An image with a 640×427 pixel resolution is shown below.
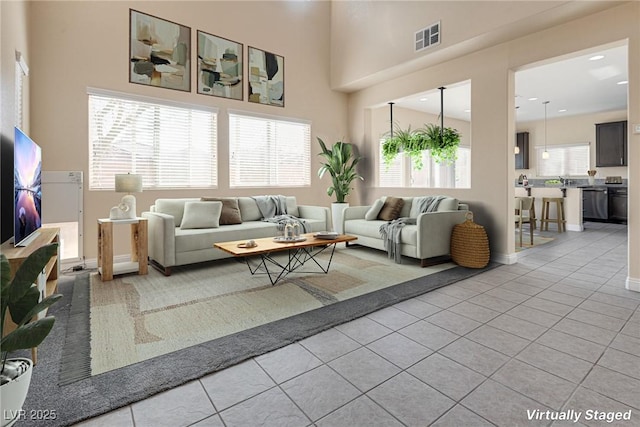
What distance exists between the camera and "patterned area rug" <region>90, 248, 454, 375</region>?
7.07 ft

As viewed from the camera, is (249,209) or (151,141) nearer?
(151,141)

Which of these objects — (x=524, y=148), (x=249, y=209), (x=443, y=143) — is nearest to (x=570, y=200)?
(x=524, y=148)

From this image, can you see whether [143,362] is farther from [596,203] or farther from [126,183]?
[596,203]

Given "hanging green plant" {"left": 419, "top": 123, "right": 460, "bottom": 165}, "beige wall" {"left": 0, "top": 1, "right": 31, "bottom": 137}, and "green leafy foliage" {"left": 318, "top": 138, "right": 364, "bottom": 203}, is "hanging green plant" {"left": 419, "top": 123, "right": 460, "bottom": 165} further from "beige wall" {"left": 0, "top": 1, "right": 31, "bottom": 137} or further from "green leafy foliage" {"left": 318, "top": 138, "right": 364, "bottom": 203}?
"beige wall" {"left": 0, "top": 1, "right": 31, "bottom": 137}

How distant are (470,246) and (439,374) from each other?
2.60m

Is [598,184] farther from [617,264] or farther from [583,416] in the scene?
[583,416]

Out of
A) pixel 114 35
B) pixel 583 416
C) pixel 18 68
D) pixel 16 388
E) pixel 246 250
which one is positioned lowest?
pixel 583 416

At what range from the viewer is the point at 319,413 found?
1.49 m

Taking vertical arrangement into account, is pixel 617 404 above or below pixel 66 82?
below

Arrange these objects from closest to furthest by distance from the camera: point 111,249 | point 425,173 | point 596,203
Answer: point 111,249 → point 596,203 → point 425,173

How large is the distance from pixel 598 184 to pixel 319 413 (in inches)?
407

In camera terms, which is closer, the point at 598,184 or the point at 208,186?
the point at 208,186

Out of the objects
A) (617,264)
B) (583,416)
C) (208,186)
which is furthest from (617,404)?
(208,186)

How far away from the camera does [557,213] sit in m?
7.10
